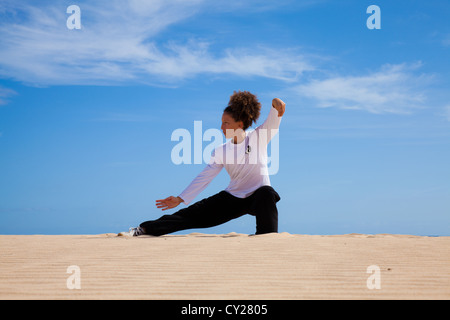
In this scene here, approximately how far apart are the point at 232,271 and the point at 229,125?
3.80 m

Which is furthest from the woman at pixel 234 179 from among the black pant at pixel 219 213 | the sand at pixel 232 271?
the sand at pixel 232 271

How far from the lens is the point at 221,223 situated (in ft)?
24.5

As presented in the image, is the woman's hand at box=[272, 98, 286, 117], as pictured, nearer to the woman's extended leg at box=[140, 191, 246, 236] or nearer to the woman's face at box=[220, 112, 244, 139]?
the woman's face at box=[220, 112, 244, 139]

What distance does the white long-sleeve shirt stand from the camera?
7176 millimetres

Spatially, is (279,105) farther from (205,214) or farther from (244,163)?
(205,214)

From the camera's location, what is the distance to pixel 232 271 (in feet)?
12.5

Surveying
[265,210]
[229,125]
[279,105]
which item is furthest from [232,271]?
[229,125]

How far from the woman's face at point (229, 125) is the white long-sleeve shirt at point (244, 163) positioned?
0.49 ft

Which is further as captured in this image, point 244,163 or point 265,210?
point 244,163

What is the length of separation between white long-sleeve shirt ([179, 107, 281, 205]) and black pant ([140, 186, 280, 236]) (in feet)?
0.50

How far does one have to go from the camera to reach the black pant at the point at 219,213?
6.98 metres
